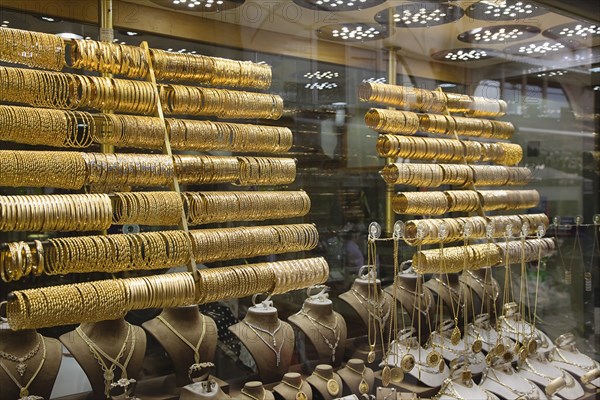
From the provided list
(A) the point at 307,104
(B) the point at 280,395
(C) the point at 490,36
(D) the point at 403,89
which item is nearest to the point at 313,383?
(B) the point at 280,395

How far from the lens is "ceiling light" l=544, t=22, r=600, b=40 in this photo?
2.85 m

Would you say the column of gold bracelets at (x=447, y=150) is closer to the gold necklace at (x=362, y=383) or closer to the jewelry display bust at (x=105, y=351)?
the gold necklace at (x=362, y=383)

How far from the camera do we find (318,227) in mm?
2467

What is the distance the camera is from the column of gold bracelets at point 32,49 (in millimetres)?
1714

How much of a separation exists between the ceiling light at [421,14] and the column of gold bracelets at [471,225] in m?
0.79

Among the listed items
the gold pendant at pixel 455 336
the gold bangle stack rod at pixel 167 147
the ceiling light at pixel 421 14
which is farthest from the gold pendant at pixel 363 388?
the ceiling light at pixel 421 14

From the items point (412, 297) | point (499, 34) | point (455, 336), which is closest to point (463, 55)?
point (499, 34)

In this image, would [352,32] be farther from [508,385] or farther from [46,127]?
[508,385]

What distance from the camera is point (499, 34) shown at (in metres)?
2.81

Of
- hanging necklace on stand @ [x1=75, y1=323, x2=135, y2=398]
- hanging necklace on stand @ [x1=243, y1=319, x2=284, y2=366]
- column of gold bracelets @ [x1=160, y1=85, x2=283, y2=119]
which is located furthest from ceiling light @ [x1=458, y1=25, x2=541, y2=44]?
hanging necklace on stand @ [x1=75, y1=323, x2=135, y2=398]

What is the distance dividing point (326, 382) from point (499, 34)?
1.63 meters

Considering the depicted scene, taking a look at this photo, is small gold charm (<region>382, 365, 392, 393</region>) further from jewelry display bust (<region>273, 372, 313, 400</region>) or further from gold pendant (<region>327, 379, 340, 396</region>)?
jewelry display bust (<region>273, 372, 313, 400</region>)

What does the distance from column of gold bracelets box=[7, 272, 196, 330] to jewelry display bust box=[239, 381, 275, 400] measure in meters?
0.35

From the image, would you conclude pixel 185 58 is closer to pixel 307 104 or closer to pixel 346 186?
pixel 307 104
